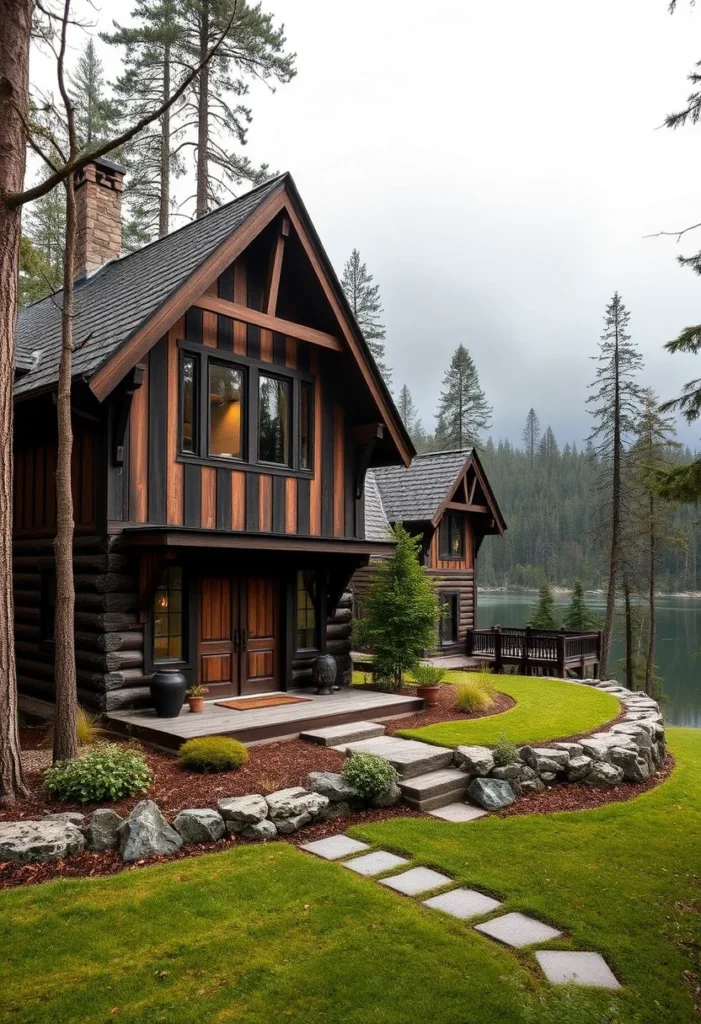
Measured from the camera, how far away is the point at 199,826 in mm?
6301

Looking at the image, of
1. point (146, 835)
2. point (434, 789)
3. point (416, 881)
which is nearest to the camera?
point (416, 881)

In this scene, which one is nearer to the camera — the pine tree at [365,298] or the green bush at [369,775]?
the green bush at [369,775]

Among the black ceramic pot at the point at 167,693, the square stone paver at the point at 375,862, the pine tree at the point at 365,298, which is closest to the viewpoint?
the square stone paver at the point at 375,862

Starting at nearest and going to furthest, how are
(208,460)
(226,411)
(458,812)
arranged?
1. (458,812)
2. (208,460)
3. (226,411)

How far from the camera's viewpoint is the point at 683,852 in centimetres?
662

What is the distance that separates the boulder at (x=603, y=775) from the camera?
28.5ft

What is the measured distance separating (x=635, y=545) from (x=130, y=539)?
21001 mm

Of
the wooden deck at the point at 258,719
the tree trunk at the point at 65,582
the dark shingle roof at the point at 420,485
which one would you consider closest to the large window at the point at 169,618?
the wooden deck at the point at 258,719

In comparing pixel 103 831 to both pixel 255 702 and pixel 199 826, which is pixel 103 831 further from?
pixel 255 702

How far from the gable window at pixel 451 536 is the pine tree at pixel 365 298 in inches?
832

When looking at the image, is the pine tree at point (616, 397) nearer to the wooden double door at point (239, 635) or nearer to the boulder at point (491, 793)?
the wooden double door at point (239, 635)

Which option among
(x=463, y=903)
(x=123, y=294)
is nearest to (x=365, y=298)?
(x=123, y=294)

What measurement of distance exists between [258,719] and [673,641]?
149 feet

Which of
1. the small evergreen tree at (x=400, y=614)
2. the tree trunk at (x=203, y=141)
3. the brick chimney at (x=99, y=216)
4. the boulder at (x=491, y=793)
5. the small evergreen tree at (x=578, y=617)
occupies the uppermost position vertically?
the tree trunk at (x=203, y=141)
